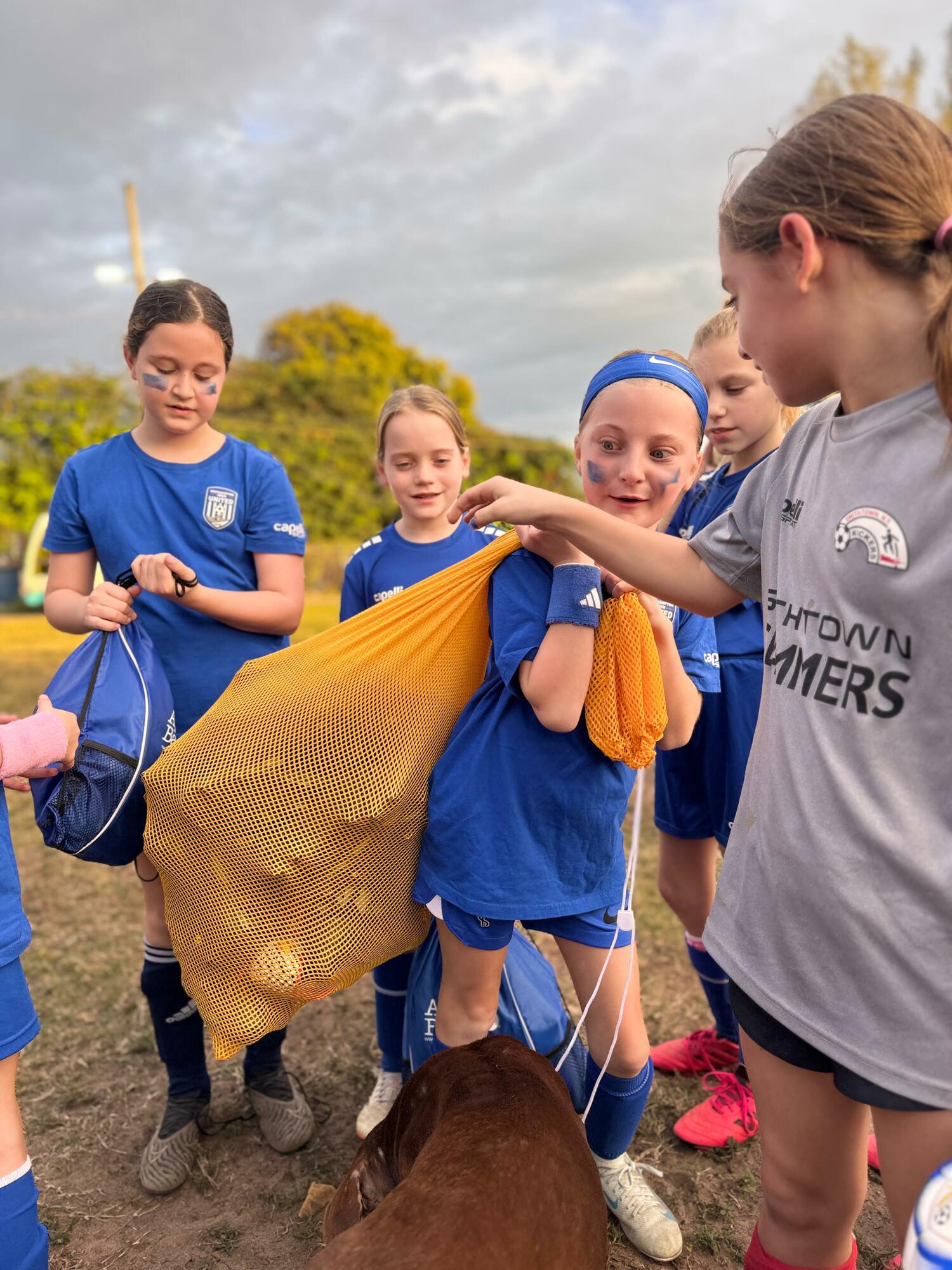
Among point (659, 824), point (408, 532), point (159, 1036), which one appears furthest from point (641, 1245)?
point (408, 532)

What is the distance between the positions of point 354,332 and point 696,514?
984 inches

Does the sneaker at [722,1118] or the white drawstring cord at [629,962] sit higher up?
the white drawstring cord at [629,962]

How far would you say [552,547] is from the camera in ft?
6.70

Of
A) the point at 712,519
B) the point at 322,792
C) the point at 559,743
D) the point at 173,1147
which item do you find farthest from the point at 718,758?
the point at 173,1147

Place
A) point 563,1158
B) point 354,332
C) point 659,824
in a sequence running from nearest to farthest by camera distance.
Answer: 1. point 563,1158
2. point 659,824
3. point 354,332

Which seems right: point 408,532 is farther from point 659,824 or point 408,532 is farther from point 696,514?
point 659,824

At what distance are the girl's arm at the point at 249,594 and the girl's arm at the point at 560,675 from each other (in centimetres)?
96

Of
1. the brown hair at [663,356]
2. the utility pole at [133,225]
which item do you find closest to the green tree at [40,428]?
the utility pole at [133,225]

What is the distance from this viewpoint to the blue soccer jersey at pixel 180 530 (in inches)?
105

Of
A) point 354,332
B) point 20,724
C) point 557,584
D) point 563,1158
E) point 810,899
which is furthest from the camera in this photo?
point 354,332

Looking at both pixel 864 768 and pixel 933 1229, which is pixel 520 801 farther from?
pixel 933 1229

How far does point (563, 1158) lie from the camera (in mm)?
1741

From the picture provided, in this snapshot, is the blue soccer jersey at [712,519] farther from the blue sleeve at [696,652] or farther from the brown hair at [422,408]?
the brown hair at [422,408]

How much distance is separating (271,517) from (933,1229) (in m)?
2.31
